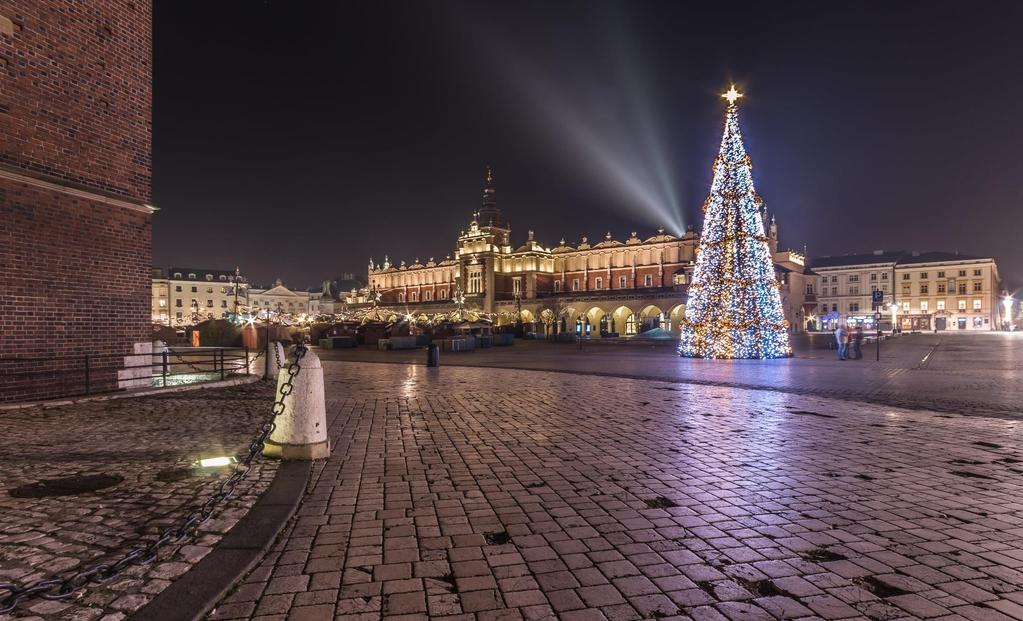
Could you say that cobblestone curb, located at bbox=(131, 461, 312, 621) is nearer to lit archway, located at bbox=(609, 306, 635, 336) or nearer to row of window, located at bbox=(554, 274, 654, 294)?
lit archway, located at bbox=(609, 306, 635, 336)

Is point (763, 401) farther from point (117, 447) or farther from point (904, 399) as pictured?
point (117, 447)

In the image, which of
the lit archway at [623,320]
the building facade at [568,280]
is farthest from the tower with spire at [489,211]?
the lit archway at [623,320]

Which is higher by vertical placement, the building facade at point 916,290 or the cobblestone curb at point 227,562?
the building facade at point 916,290

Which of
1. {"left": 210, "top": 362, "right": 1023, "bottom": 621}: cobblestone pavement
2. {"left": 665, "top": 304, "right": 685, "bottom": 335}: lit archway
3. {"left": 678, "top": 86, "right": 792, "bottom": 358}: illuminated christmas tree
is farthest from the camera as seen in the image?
{"left": 665, "top": 304, "right": 685, "bottom": 335}: lit archway

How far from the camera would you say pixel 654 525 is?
429 centimetres

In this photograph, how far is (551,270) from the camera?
107m

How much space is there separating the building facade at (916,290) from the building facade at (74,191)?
96175 mm

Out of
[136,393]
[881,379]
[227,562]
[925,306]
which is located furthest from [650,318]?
[227,562]

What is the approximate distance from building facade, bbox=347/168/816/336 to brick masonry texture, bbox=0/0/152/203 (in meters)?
57.9

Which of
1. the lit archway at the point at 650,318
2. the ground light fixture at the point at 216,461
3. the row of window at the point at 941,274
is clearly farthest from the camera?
the row of window at the point at 941,274

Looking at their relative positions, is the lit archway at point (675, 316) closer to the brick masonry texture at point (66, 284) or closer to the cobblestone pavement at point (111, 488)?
the brick masonry texture at point (66, 284)

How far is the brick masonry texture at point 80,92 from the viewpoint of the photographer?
9.70 metres

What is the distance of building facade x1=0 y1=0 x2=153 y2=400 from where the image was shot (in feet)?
31.8

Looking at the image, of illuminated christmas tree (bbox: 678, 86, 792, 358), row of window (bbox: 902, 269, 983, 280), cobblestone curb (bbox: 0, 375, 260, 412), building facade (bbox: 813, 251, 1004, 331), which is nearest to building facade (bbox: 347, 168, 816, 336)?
building facade (bbox: 813, 251, 1004, 331)
